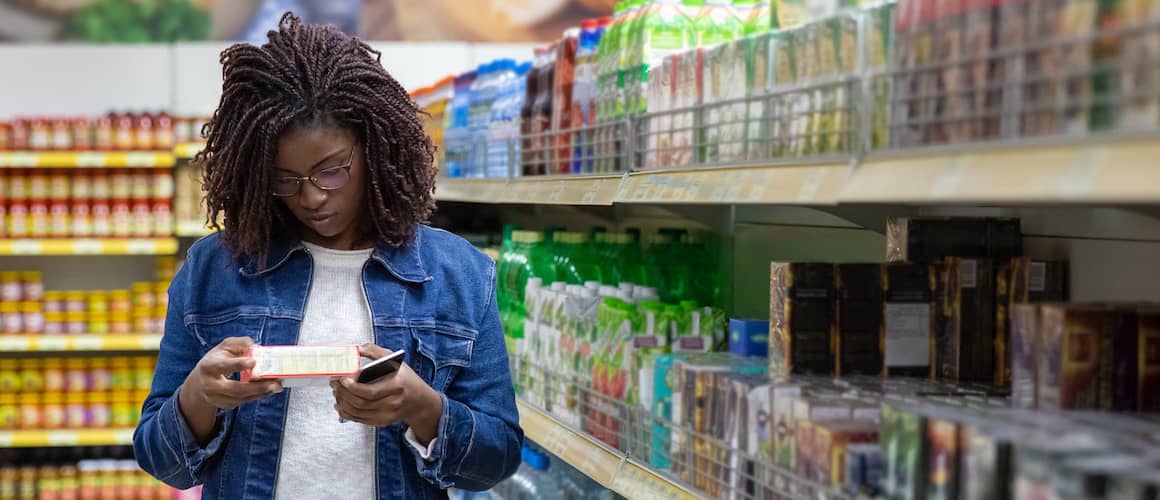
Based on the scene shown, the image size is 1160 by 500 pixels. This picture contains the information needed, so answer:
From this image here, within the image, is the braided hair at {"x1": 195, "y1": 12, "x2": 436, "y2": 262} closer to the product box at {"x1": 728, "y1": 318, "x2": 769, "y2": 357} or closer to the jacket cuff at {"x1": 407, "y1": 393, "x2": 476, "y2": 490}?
the jacket cuff at {"x1": 407, "y1": 393, "x2": 476, "y2": 490}

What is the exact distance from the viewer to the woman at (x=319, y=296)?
1825 mm

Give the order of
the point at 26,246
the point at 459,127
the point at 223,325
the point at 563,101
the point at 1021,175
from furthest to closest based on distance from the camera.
Answer: the point at 26,246, the point at 459,127, the point at 563,101, the point at 223,325, the point at 1021,175

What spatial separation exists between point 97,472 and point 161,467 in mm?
3765

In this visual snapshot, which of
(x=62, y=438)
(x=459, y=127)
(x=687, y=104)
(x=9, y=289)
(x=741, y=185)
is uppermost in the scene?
(x=459, y=127)

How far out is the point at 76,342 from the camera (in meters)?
5.22

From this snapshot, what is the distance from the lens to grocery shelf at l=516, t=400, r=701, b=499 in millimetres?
1871

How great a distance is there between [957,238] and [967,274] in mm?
101

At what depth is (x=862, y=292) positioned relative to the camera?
1.61 m

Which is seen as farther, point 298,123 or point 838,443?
A: point 298,123

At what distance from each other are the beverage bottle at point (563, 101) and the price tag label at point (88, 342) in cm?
326

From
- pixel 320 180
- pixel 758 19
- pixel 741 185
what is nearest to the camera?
pixel 741 185

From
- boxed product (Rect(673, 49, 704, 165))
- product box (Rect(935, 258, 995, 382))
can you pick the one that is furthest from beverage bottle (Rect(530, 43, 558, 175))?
product box (Rect(935, 258, 995, 382))

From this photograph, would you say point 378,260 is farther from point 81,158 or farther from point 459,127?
point 81,158

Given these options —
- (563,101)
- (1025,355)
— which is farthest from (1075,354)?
(563,101)
